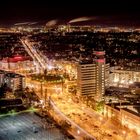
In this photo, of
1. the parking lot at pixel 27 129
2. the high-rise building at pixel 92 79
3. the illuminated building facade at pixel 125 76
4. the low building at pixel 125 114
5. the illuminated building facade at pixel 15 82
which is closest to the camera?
the parking lot at pixel 27 129

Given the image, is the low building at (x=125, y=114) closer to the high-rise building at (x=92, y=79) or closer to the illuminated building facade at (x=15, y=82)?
the high-rise building at (x=92, y=79)

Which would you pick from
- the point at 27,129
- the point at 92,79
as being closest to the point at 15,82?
the point at 92,79

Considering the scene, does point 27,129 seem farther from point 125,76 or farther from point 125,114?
point 125,76

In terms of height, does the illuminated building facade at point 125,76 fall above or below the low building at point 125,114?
above

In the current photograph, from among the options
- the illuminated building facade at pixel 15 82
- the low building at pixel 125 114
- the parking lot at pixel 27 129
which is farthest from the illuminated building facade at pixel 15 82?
the low building at pixel 125 114

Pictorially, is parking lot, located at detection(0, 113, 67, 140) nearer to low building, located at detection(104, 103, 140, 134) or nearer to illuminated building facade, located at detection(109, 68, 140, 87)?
low building, located at detection(104, 103, 140, 134)

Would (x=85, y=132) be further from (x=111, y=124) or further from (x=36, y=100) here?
(x=36, y=100)

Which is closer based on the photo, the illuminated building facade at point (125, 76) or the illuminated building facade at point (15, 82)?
the illuminated building facade at point (15, 82)

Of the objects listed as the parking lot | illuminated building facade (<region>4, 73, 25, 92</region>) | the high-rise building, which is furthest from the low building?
illuminated building facade (<region>4, 73, 25, 92</region>)
